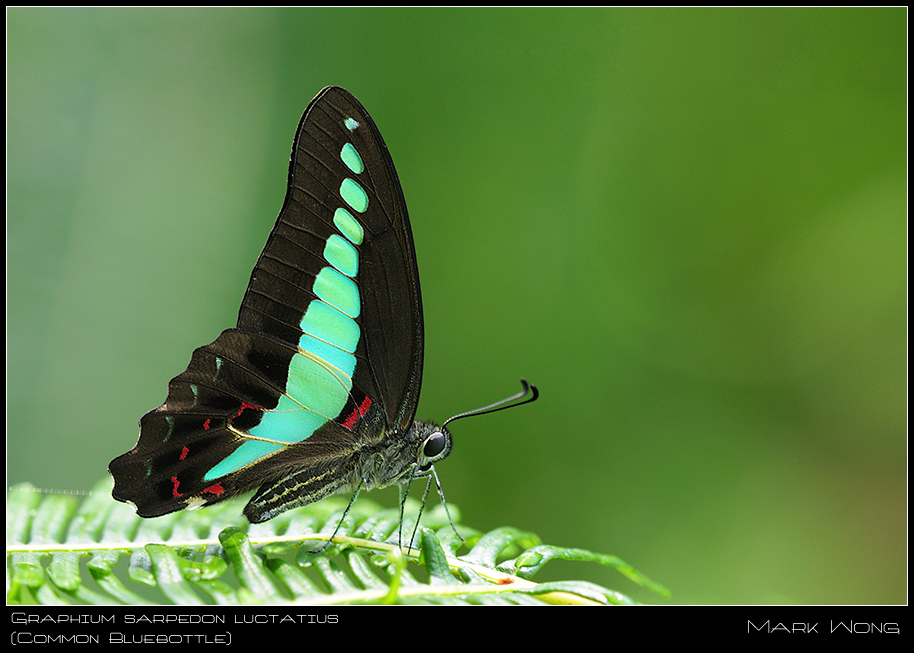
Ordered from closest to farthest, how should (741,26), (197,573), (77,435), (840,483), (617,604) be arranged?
1. (617,604)
2. (197,573)
3. (840,483)
4. (77,435)
5. (741,26)

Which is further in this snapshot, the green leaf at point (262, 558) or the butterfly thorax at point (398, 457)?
the butterfly thorax at point (398, 457)

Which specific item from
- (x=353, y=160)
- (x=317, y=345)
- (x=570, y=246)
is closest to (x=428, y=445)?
(x=317, y=345)

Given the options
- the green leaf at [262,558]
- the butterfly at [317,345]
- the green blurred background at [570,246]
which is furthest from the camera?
the green blurred background at [570,246]

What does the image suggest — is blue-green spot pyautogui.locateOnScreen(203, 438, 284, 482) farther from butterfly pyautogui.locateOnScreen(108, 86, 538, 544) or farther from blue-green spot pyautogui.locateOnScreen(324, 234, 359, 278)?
blue-green spot pyautogui.locateOnScreen(324, 234, 359, 278)

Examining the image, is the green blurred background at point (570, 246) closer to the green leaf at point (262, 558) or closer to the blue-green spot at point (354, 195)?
the green leaf at point (262, 558)

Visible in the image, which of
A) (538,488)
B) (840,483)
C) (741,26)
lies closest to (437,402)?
(538,488)

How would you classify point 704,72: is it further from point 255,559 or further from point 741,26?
point 255,559

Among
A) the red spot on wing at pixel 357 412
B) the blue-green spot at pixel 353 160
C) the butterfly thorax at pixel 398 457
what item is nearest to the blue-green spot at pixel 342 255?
the blue-green spot at pixel 353 160

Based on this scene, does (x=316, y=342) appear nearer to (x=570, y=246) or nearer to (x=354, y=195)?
(x=354, y=195)
